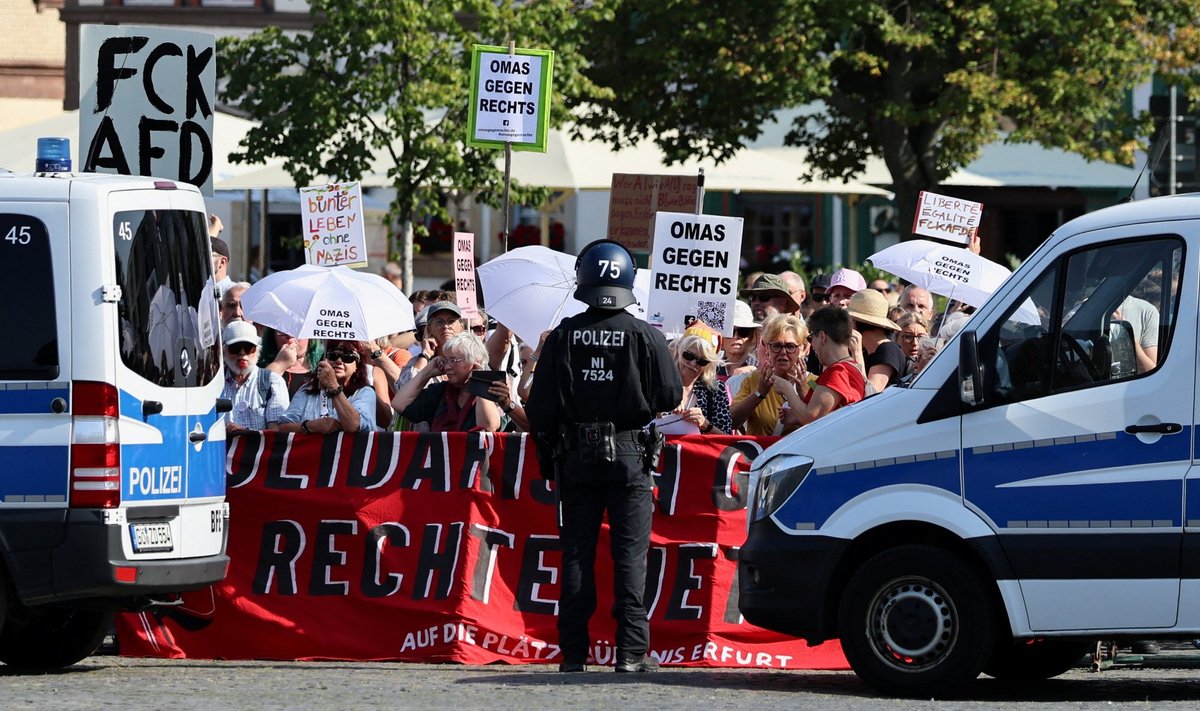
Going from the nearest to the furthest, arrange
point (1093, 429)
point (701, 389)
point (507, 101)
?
point (1093, 429) < point (701, 389) < point (507, 101)

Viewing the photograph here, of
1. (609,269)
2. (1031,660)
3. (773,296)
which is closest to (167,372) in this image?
(609,269)

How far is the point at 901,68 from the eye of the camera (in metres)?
28.4

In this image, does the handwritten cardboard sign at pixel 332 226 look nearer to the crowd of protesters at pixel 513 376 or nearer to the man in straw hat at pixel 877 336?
the crowd of protesters at pixel 513 376

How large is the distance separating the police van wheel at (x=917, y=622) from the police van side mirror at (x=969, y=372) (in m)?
0.67

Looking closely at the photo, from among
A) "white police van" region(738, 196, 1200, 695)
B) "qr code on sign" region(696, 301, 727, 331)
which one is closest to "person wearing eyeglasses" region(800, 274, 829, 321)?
"qr code on sign" region(696, 301, 727, 331)

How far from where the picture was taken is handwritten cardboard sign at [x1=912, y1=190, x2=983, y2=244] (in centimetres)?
1560

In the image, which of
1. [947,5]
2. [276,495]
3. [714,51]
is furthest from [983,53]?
[276,495]

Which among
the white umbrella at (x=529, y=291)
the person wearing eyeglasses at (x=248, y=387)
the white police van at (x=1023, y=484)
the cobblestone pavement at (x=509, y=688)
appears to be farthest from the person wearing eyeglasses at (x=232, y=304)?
the white police van at (x=1023, y=484)

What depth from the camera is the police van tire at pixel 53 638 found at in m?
9.88

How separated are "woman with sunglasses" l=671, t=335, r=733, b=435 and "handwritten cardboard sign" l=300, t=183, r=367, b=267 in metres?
4.23

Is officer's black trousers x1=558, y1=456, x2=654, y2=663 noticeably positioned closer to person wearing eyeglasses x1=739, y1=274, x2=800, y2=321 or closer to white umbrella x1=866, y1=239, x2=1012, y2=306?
person wearing eyeglasses x1=739, y1=274, x2=800, y2=321

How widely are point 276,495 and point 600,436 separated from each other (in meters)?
2.17

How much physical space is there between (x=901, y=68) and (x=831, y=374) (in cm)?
1869

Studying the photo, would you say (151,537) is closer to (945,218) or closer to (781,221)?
(945,218)
